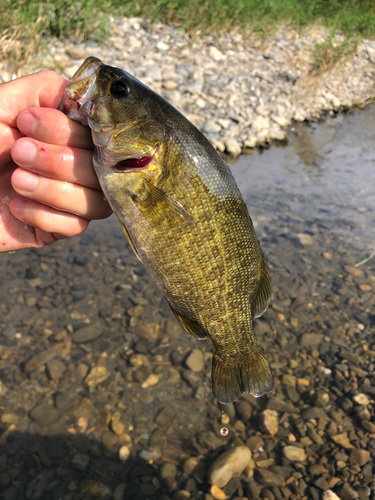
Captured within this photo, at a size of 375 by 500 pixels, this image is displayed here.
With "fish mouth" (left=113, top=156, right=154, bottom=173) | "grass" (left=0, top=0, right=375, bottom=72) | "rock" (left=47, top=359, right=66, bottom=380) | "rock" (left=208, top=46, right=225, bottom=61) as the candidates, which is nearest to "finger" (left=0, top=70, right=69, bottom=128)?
"fish mouth" (left=113, top=156, right=154, bottom=173)

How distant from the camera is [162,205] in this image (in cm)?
191

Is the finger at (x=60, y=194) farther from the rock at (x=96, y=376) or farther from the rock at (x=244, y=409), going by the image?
the rock at (x=244, y=409)

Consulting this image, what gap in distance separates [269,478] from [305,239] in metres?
3.80

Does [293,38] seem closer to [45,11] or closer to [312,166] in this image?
[312,166]

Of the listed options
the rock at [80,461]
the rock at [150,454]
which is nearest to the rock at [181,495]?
the rock at [150,454]

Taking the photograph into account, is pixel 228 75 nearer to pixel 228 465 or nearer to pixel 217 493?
pixel 228 465

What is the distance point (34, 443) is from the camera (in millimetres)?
3385

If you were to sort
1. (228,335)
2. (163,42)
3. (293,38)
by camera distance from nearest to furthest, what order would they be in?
(228,335), (163,42), (293,38)

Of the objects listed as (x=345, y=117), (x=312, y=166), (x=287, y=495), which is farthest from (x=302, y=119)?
(x=287, y=495)

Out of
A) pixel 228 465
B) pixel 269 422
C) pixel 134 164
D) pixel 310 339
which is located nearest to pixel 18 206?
pixel 134 164

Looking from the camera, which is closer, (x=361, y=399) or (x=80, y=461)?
(x=80, y=461)

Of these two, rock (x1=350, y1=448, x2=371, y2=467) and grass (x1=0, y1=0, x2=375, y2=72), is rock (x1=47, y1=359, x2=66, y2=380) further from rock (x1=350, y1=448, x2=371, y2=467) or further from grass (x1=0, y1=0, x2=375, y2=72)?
grass (x1=0, y1=0, x2=375, y2=72)

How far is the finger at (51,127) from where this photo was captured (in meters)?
2.04

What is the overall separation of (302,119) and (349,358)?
367 inches
